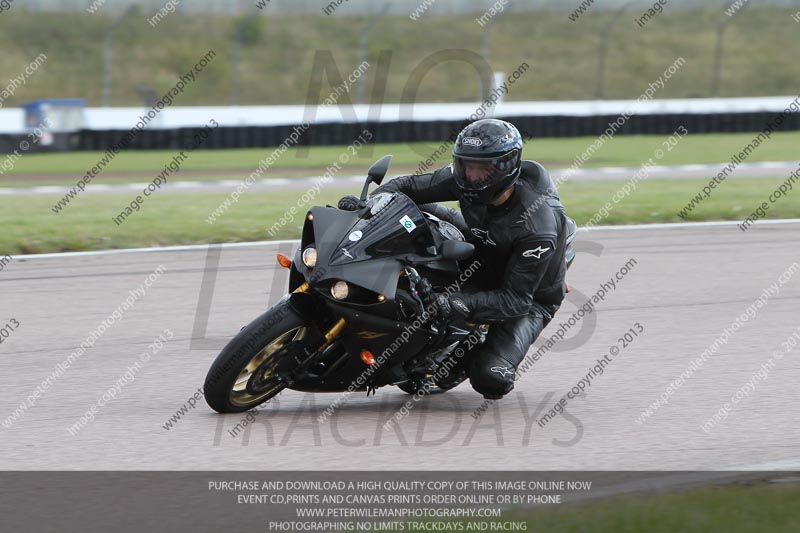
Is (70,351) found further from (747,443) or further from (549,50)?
(549,50)

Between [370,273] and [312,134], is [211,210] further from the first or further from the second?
[370,273]

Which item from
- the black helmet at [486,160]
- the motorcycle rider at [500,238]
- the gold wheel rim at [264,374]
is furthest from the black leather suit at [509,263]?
the gold wheel rim at [264,374]

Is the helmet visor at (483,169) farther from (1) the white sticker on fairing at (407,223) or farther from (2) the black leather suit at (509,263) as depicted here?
(1) the white sticker on fairing at (407,223)

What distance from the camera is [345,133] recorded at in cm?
2598

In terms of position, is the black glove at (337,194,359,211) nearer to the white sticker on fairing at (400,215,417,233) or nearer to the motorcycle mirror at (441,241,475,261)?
the white sticker on fairing at (400,215,417,233)

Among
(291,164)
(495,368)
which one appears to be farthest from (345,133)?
(495,368)

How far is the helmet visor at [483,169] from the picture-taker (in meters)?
5.98

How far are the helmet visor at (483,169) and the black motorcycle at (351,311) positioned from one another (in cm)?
30

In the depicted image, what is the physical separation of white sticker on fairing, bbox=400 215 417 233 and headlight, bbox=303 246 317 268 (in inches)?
19.9

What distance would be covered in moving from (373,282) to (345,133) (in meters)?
20.6

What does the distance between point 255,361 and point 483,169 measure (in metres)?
1.54

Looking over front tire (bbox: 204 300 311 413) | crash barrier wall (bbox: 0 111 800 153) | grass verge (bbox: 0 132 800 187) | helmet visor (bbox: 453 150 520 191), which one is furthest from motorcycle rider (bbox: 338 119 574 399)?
crash barrier wall (bbox: 0 111 800 153)

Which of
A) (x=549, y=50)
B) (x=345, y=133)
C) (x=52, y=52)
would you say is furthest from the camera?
(x=549, y=50)

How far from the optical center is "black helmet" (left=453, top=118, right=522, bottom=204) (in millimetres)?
5970
